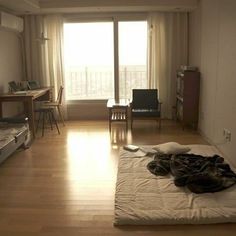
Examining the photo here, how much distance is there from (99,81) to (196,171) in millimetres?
4184

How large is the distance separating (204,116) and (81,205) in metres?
3.20

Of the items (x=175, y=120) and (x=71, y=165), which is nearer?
(x=71, y=165)

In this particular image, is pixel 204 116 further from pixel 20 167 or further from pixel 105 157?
pixel 20 167

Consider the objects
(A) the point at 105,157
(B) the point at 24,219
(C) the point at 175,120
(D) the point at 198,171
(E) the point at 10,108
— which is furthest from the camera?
(C) the point at 175,120

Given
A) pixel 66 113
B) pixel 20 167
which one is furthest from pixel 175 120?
pixel 20 167

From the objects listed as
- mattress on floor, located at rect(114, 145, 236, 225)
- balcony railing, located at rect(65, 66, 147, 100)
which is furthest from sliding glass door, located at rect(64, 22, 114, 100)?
mattress on floor, located at rect(114, 145, 236, 225)

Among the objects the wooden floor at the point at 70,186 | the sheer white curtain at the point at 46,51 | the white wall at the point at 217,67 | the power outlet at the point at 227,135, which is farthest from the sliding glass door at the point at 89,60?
the power outlet at the point at 227,135

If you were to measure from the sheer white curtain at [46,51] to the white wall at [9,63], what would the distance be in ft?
0.83

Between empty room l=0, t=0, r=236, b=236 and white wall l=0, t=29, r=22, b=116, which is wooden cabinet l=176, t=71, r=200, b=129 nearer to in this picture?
empty room l=0, t=0, r=236, b=236

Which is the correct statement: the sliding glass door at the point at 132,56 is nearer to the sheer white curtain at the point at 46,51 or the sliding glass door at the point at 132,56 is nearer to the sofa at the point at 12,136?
the sheer white curtain at the point at 46,51

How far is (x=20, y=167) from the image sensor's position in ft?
13.1

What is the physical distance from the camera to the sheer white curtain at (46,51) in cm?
660

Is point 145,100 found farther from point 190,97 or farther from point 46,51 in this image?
point 46,51

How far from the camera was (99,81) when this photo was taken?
7.02 m
